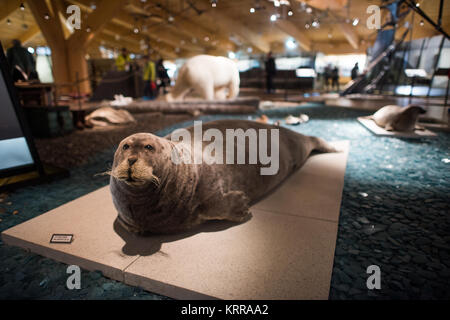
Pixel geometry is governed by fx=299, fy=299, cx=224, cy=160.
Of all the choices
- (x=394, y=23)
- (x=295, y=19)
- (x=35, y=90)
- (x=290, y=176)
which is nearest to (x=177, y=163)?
(x=290, y=176)

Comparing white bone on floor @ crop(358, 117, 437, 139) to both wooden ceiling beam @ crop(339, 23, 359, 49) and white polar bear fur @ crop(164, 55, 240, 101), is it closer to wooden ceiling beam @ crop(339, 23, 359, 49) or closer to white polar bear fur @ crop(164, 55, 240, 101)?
white polar bear fur @ crop(164, 55, 240, 101)

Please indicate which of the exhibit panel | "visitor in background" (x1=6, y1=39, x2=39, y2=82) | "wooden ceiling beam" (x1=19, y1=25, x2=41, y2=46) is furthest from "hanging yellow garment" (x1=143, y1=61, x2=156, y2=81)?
the exhibit panel

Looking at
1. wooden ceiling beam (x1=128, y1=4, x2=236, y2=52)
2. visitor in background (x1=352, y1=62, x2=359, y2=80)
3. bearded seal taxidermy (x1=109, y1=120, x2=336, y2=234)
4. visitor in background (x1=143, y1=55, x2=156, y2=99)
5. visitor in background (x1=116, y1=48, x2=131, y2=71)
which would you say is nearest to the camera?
bearded seal taxidermy (x1=109, y1=120, x2=336, y2=234)

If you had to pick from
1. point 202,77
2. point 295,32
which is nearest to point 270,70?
point 202,77

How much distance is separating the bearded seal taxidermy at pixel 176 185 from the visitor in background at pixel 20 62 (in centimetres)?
207

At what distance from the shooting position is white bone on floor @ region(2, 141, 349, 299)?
5.30ft

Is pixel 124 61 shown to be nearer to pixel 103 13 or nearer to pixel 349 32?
pixel 103 13

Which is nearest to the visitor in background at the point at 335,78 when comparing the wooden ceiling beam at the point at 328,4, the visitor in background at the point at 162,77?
the wooden ceiling beam at the point at 328,4

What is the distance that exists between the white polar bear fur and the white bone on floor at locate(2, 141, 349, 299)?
6.38 m

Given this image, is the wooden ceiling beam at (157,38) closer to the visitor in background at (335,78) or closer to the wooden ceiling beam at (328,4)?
the wooden ceiling beam at (328,4)

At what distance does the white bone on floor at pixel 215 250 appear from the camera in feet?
5.30

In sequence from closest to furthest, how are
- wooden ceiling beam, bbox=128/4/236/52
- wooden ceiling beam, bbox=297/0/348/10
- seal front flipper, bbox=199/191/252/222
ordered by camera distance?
seal front flipper, bbox=199/191/252/222, wooden ceiling beam, bbox=297/0/348/10, wooden ceiling beam, bbox=128/4/236/52

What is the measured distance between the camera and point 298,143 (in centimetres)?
359

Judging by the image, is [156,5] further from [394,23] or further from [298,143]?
[298,143]
